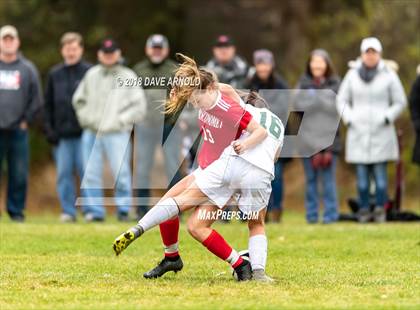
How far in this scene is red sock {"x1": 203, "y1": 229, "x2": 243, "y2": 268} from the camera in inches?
357

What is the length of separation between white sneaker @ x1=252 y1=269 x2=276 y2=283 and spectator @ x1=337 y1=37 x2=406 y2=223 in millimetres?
6430

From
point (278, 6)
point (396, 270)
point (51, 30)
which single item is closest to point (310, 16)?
point (278, 6)

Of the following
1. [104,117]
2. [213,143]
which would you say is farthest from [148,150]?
[213,143]

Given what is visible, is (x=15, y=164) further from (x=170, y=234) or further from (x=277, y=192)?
(x=170, y=234)

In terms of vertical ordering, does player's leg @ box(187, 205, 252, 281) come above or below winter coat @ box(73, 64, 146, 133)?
below

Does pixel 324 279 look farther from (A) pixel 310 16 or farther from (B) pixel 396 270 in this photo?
(A) pixel 310 16

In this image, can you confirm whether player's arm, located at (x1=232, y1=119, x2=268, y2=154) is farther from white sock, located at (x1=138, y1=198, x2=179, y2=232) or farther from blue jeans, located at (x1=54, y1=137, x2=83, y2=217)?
blue jeans, located at (x1=54, y1=137, x2=83, y2=217)

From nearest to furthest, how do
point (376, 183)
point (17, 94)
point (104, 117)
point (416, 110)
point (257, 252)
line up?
point (257, 252) → point (416, 110) → point (17, 94) → point (376, 183) → point (104, 117)

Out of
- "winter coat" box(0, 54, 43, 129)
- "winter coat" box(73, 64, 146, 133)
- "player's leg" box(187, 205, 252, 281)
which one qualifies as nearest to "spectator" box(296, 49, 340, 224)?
"winter coat" box(73, 64, 146, 133)

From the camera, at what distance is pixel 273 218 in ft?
51.9

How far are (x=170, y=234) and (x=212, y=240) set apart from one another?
1.81 ft

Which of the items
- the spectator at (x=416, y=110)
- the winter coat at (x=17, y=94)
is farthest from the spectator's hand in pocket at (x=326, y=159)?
the winter coat at (x=17, y=94)

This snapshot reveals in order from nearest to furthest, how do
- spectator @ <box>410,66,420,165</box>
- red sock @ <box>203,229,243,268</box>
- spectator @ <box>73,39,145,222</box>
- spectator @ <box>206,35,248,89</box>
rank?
red sock @ <box>203,229,243,268</box>, spectator @ <box>410,66,420,165</box>, spectator @ <box>73,39,145,222</box>, spectator @ <box>206,35,248,89</box>

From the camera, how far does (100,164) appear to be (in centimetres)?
1583
